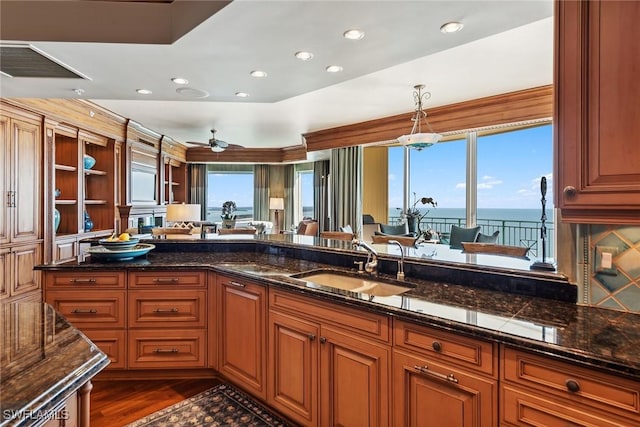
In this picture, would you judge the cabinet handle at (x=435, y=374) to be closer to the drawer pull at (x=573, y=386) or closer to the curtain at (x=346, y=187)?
the drawer pull at (x=573, y=386)

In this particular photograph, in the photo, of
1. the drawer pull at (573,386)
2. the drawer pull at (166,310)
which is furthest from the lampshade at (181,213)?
the drawer pull at (573,386)

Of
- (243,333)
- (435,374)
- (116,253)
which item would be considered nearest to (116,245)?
(116,253)

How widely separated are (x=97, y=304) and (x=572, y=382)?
2.92 metres

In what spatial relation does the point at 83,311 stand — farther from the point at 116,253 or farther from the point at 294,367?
the point at 294,367

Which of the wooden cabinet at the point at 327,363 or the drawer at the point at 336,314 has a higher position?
the drawer at the point at 336,314

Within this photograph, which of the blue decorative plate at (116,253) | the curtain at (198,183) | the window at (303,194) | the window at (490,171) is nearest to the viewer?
the blue decorative plate at (116,253)

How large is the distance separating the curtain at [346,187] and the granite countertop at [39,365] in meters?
6.35

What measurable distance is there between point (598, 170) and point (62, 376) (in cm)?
180

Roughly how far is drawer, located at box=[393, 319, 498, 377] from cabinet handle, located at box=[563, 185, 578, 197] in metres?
0.64

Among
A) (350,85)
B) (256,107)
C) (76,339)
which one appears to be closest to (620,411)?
(76,339)

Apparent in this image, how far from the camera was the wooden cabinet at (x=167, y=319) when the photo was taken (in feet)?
8.69

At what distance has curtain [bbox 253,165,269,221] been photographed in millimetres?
10266

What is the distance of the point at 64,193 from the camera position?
486 cm

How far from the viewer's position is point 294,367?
2.05 meters
